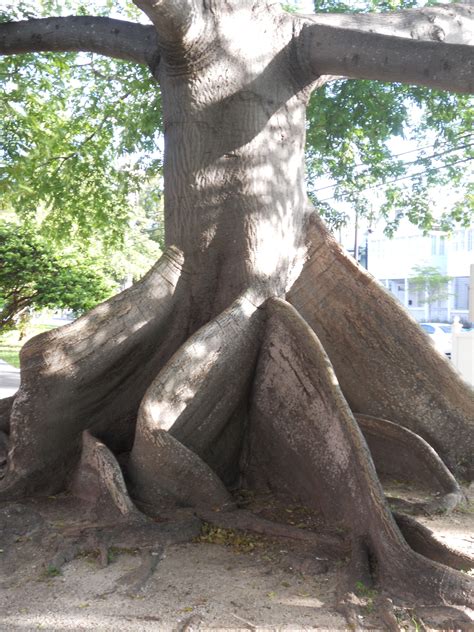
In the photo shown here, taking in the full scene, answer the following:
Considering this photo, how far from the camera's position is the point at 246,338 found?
4906mm

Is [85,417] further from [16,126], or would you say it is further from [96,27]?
[16,126]

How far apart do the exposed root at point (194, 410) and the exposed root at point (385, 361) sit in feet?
2.60

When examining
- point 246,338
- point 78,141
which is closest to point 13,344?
point 78,141

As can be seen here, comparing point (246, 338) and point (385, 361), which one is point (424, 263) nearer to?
point (385, 361)

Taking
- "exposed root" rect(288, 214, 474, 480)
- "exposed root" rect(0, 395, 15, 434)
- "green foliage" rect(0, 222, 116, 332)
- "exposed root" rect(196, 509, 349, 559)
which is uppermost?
"green foliage" rect(0, 222, 116, 332)

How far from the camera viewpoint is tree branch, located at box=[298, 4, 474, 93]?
4.07 metres

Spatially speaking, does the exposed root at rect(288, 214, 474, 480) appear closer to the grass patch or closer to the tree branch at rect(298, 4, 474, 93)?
the tree branch at rect(298, 4, 474, 93)

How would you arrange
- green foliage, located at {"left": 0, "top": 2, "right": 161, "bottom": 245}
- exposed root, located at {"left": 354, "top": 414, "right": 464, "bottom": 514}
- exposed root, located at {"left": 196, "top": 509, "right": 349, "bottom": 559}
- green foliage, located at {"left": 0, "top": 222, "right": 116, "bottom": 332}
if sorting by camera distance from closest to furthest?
exposed root, located at {"left": 196, "top": 509, "right": 349, "bottom": 559} → exposed root, located at {"left": 354, "top": 414, "right": 464, "bottom": 514} → green foliage, located at {"left": 0, "top": 2, "right": 161, "bottom": 245} → green foliage, located at {"left": 0, "top": 222, "right": 116, "bottom": 332}

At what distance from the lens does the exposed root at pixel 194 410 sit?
14.1 ft

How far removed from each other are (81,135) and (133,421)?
7765mm

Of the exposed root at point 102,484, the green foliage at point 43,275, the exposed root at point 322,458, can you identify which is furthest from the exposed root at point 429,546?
the green foliage at point 43,275

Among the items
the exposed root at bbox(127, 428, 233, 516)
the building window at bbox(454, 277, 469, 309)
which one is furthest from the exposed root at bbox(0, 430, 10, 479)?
the building window at bbox(454, 277, 469, 309)

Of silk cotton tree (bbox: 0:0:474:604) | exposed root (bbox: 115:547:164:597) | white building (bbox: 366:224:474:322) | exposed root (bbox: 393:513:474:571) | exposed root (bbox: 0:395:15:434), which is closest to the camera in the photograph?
exposed root (bbox: 115:547:164:597)

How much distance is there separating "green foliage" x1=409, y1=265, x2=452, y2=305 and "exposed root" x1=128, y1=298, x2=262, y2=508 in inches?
1680
